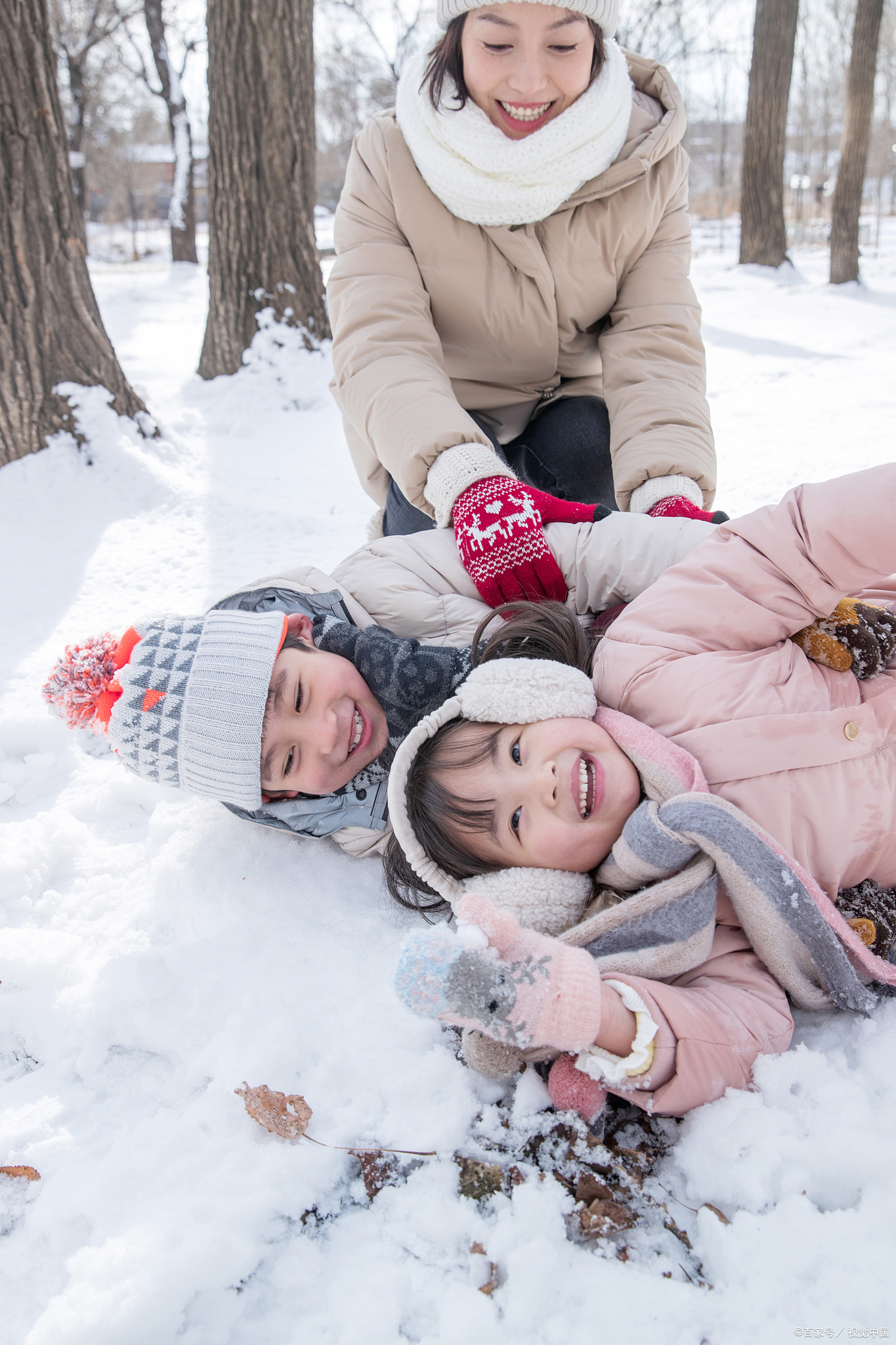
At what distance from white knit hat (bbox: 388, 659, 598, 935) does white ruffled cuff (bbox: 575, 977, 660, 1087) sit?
260 mm

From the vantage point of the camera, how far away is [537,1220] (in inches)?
38.2

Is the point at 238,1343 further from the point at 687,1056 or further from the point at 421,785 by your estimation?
the point at 421,785

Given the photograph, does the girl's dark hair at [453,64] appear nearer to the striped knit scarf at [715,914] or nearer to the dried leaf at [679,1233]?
the striped knit scarf at [715,914]

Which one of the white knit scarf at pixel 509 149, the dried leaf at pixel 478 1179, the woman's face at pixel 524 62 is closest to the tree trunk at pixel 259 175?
the white knit scarf at pixel 509 149

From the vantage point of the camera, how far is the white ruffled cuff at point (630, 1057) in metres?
1.02

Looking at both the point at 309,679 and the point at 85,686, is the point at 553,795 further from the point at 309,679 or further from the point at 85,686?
the point at 85,686

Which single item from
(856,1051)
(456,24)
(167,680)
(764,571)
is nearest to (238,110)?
(456,24)

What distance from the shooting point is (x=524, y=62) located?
1.76m

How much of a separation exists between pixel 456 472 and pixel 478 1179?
4.18ft

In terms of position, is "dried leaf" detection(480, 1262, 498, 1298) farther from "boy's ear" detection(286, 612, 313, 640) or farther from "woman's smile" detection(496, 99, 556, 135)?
"woman's smile" detection(496, 99, 556, 135)

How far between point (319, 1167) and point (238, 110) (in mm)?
4712

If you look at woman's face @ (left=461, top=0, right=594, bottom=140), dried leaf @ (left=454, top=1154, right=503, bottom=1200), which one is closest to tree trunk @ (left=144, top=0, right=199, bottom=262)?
woman's face @ (left=461, top=0, right=594, bottom=140)

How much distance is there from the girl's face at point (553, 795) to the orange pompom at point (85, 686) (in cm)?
73

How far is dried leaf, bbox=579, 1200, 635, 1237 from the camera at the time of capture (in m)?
0.97
